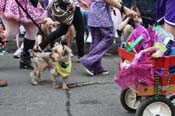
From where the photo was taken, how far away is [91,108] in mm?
5664

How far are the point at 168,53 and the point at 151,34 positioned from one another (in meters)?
0.25

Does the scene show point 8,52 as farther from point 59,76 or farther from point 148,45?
point 148,45

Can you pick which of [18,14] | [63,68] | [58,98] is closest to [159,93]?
[58,98]

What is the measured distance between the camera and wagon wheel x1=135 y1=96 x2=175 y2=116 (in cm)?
475

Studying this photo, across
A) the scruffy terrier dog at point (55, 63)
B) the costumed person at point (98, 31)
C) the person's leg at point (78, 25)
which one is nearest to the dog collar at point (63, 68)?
the scruffy terrier dog at point (55, 63)

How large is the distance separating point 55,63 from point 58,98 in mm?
594

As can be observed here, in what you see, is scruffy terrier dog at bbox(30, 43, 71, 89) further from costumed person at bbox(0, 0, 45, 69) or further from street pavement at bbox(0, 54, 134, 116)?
costumed person at bbox(0, 0, 45, 69)

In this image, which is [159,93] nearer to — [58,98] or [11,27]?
[58,98]

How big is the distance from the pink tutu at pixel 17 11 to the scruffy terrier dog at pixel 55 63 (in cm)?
69

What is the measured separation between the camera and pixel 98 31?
24.2 ft

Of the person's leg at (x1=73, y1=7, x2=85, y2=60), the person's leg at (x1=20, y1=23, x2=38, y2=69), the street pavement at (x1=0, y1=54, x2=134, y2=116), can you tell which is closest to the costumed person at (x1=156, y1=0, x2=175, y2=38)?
the street pavement at (x1=0, y1=54, x2=134, y2=116)

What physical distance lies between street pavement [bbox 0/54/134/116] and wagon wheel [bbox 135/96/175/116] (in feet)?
2.07

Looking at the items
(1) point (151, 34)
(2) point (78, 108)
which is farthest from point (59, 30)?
(1) point (151, 34)

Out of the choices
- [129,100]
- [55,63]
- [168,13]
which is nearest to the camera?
[168,13]
